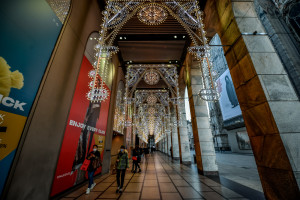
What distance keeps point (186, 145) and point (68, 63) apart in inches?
460

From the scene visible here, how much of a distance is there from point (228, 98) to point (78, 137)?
20.9 meters

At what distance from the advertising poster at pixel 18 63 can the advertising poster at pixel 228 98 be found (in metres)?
20.7

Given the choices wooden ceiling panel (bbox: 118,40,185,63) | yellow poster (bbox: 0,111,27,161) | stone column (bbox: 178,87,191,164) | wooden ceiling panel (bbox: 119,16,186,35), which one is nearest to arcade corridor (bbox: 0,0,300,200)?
yellow poster (bbox: 0,111,27,161)

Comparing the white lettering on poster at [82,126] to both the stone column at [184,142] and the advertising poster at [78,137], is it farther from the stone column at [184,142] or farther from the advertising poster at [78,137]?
the stone column at [184,142]

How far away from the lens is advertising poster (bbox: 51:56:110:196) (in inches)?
146

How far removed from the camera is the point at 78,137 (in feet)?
14.5

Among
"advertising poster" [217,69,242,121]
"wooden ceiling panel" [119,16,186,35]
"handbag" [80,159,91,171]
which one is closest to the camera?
"handbag" [80,159,91,171]

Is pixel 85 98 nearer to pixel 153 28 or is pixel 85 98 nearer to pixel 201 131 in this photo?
pixel 153 28

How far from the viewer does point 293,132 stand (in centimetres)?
267

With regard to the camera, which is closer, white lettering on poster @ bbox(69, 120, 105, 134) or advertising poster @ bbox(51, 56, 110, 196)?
advertising poster @ bbox(51, 56, 110, 196)

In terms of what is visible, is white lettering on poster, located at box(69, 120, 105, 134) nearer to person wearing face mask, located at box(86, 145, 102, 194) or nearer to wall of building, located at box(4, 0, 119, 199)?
wall of building, located at box(4, 0, 119, 199)

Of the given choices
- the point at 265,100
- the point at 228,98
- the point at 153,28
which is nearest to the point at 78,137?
the point at 265,100

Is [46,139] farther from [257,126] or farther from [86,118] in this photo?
[257,126]

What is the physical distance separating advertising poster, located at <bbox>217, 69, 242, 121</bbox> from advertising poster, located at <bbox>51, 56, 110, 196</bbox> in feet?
63.2
